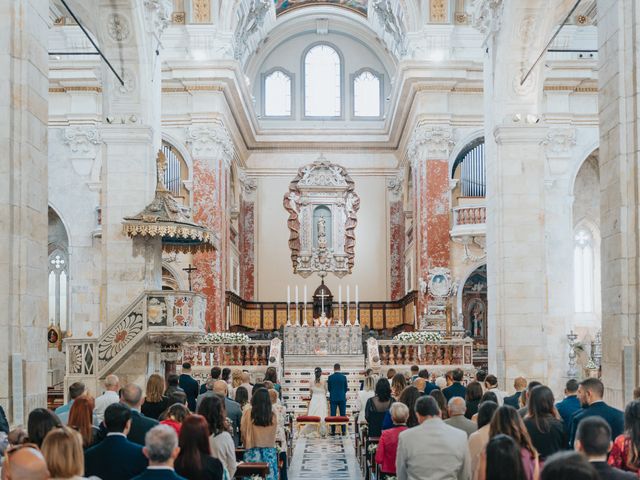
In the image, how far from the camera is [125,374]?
57.2 ft

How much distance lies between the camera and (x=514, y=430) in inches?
245

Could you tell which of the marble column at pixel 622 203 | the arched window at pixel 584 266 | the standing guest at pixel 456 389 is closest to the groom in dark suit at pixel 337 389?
the standing guest at pixel 456 389

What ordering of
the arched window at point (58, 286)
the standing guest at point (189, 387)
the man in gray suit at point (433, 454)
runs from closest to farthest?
the man in gray suit at point (433, 454) → the standing guest at point (189, 387) → the arched window at point (58, 286)

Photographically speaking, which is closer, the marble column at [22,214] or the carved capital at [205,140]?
the marble column at [22,214]

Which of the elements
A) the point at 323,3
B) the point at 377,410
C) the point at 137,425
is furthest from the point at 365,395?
the point at 323,3

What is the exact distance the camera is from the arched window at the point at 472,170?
30078 millimetres

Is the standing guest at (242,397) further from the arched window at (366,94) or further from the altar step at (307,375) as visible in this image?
the arched window at (366,94)

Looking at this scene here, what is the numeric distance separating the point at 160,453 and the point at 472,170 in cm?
2563

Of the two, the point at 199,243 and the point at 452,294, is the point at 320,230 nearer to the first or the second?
the point at 452,294

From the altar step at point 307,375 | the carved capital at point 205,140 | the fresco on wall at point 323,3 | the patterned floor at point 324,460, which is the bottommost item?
the patterned floor at point 324,460

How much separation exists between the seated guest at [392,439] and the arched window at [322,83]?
30071mm

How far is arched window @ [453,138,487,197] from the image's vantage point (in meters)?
30.1

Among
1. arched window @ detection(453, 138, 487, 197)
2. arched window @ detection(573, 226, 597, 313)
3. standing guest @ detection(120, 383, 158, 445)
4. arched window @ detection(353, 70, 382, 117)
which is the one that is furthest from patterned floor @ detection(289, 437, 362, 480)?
arched window @ detection(353, 70, 382, 117)

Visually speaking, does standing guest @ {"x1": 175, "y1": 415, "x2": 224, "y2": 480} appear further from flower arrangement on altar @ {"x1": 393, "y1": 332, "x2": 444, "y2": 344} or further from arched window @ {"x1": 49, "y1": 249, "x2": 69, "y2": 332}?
arched window @ {"x1": 49, "y1": 249, "x2": 69, "y2": 332}
